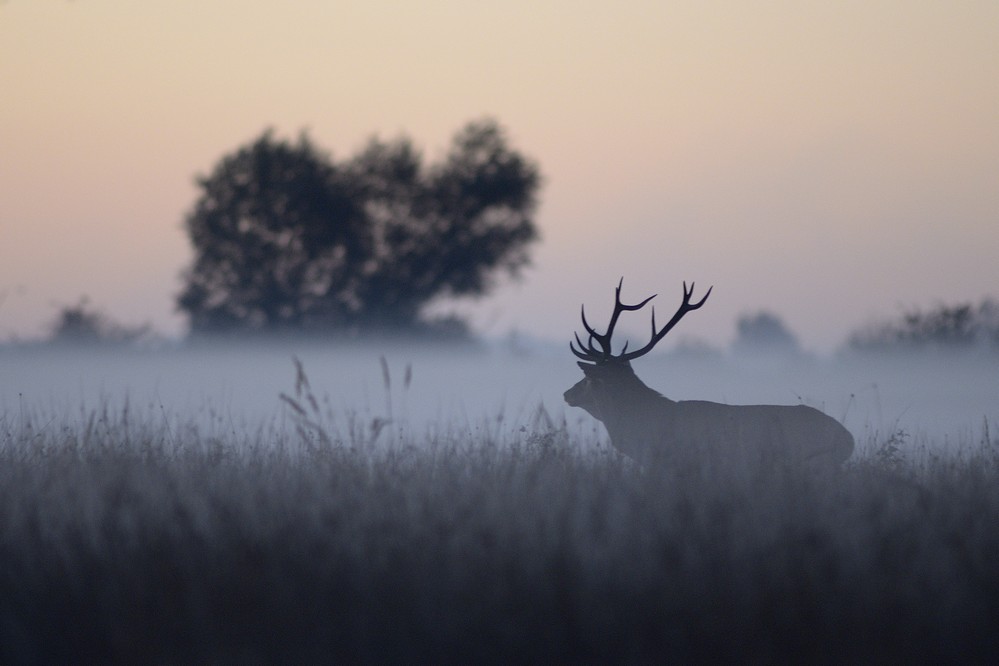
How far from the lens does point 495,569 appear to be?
483 centimetres

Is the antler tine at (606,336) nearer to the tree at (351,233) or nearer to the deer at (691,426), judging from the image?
the deer at (691,426)

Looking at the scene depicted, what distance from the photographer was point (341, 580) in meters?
4.82

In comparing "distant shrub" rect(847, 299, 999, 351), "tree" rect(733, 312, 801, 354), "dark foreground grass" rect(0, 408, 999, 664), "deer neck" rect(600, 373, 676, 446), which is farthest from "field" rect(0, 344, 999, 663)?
"tree" rect(733, 312, 801, 354)

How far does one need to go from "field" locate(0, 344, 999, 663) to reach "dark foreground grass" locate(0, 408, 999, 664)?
11 mm

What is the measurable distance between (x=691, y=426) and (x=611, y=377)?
0.99 metres

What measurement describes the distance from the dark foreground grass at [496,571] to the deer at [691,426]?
3.56 ft

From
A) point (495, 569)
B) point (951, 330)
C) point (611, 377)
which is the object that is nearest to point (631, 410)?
point (611, 377)

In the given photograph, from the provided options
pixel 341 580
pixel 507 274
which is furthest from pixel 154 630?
pixel 507 274

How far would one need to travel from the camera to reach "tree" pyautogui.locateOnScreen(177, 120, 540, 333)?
108 feet

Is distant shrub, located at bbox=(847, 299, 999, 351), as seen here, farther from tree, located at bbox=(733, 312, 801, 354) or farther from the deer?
tree, located at bbox=(733, 312, 801, 354)

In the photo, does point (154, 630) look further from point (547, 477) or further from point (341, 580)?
point (547, 477)

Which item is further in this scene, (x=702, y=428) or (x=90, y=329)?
(x=90, y=329)

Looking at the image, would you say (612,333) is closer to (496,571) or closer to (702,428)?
(702,428)

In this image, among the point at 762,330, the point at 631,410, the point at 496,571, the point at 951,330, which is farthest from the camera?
the point at 762,330
